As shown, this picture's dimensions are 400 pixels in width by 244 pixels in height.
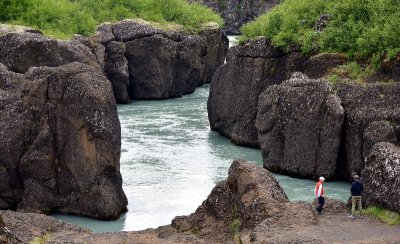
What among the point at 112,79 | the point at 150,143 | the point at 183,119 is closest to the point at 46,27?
the point at 112,79

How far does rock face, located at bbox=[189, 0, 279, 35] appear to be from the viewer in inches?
4727

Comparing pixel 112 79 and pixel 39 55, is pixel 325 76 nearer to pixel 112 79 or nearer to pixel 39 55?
pixel 39 55

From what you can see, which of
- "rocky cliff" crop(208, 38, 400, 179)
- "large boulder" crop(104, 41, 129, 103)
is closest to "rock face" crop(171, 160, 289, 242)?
"rocky cliff" crop(208, 38, 400, 179)

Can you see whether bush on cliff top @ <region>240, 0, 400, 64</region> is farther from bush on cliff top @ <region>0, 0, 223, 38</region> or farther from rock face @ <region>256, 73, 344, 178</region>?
bush on cliff top @ <region>0, 0, 223, 38</region>

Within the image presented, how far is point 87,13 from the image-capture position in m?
66.7

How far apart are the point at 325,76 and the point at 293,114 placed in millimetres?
3965

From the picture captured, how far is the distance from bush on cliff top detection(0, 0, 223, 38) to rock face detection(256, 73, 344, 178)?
20792 mm

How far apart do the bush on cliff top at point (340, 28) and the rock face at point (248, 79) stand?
833 mm

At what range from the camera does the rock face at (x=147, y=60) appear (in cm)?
Result: 6159

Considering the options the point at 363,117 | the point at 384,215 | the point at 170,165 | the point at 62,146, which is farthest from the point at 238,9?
the point at 384,215

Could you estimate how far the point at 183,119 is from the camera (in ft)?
187

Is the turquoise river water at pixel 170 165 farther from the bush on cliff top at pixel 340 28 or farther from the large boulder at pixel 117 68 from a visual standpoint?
the bush on cliff top at pixel 340 28

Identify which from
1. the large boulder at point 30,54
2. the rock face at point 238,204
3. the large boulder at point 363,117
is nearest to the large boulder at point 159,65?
the large boulder at point 30,54

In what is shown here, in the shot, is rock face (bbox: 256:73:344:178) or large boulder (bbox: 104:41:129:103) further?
large boulder (bbox: 104:41:129:103)
